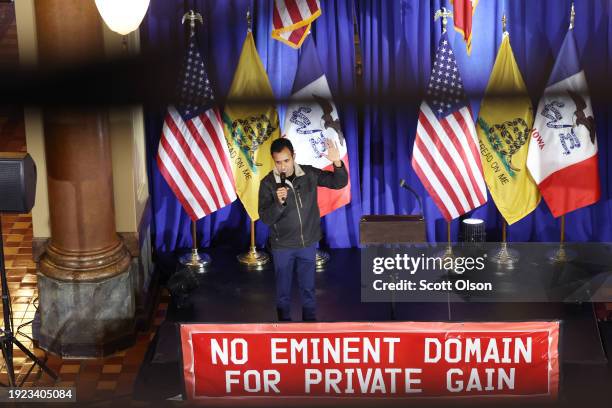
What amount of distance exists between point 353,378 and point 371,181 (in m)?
2.80

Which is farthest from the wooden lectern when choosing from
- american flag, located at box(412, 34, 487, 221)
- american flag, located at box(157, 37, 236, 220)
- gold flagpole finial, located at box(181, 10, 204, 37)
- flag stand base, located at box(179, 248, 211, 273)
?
gold flagpole finial, located at box(181, 10, 204, 37)

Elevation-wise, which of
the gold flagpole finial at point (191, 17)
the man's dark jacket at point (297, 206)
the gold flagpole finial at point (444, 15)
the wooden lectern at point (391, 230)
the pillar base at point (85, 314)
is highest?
the gold flagpole finial at point (191, 17)

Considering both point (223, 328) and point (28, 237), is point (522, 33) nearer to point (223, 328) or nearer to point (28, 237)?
point (223, 328)

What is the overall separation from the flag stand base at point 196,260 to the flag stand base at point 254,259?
0.23m

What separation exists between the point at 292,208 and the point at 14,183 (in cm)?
131

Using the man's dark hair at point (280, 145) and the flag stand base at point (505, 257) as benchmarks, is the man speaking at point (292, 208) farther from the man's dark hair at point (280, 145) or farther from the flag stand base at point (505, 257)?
the flag stand base at point (505, 257)

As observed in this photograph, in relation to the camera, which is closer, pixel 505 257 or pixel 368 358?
pixel 368 358

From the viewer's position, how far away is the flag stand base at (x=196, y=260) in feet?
21.1

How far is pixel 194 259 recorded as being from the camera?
257 inches

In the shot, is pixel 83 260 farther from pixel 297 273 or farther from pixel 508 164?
pixel 508 164

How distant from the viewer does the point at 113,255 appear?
5348 millimetres

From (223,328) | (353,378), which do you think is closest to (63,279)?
(223,328)

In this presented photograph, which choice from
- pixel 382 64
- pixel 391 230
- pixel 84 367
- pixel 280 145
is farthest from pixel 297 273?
pixel 382 64

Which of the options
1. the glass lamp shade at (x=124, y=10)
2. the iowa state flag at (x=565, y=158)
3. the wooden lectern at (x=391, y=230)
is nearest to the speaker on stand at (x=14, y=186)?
the glass lamp shade at (x=124, y=10)
